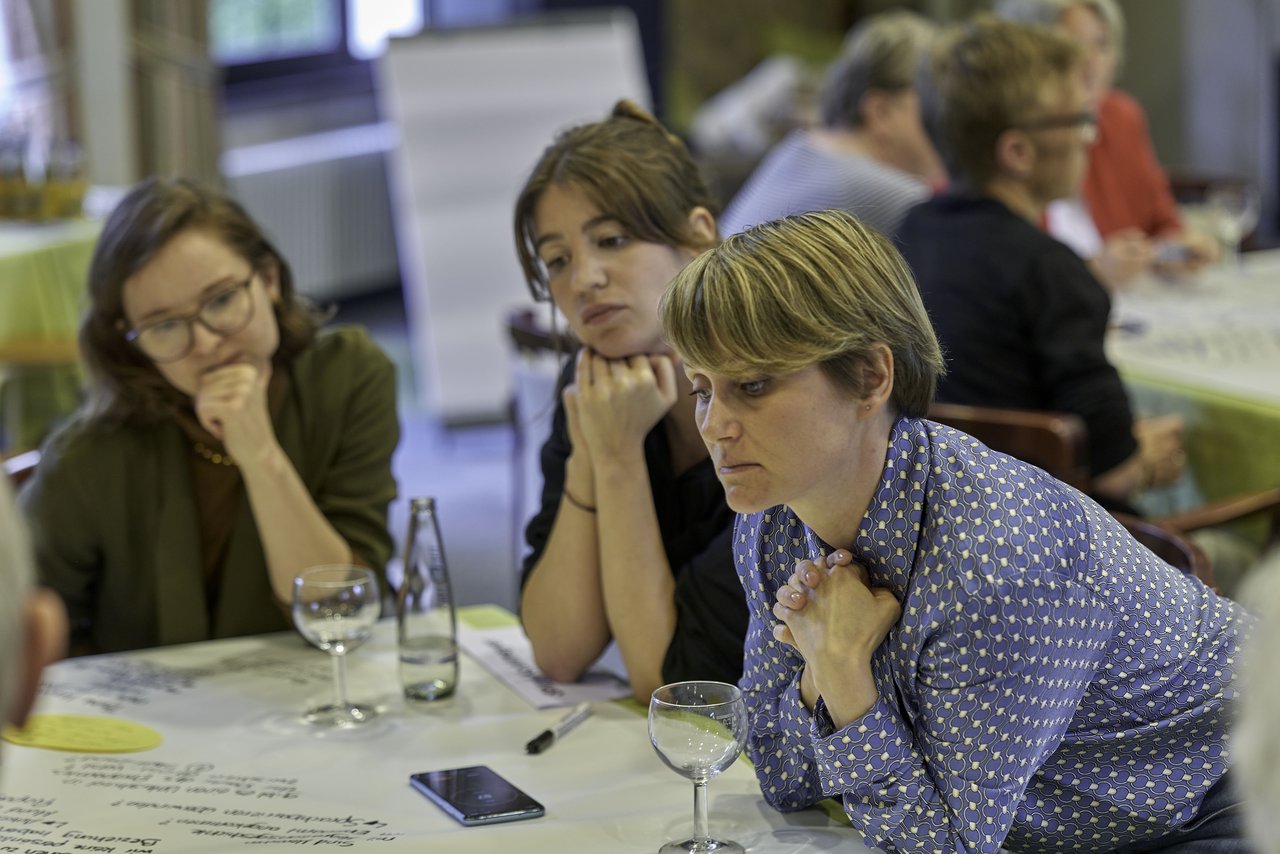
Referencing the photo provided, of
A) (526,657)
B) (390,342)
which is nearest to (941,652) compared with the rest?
(526,657)

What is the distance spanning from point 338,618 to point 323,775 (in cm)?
21

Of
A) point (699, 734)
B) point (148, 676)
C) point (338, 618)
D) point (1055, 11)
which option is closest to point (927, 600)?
point (699, 734)

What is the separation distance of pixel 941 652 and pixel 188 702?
99 cm

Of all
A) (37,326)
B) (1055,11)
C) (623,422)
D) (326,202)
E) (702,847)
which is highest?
(1055,11)

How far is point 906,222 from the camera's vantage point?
2.96m

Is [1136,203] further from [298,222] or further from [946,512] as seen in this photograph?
[298,222]

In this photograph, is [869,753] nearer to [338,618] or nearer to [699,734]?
[699,734]

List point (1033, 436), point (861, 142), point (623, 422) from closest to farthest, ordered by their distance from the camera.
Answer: point (623, 422) → point (1033, 436) → point (861, 142)

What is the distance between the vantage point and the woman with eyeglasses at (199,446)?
2064 millimetres

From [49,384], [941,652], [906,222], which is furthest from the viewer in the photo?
[49,384]

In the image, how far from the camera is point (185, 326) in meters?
2.07

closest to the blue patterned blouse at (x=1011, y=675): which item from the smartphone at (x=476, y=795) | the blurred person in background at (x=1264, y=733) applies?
the smartphone at (x=476, y=795)

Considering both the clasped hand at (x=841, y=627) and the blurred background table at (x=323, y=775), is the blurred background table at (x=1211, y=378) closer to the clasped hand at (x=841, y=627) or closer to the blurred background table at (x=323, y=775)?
the blurred background table at (x=323, y=775)

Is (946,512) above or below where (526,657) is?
above
